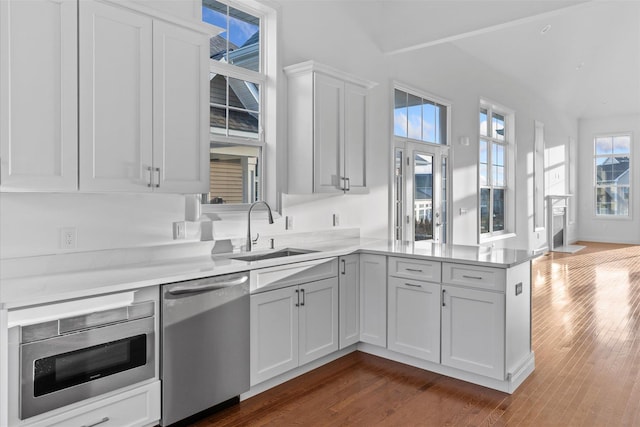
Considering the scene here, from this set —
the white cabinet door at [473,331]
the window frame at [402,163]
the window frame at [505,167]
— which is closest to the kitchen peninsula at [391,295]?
the white cabinet door at [473,331]

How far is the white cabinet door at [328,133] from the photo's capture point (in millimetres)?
3764

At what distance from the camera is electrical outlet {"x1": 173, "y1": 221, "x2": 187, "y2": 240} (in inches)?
123

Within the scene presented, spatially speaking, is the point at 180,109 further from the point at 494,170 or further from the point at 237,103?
the point at 494,170

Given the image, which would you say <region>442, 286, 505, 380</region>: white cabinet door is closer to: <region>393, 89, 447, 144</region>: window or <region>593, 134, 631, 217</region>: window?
<region>393, 89, 447, 144</region>: window

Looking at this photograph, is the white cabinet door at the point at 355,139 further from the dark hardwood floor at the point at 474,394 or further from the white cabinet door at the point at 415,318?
the dark hardwood floor at the point at 474,394

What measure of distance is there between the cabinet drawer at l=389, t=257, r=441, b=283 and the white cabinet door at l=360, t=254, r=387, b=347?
0.09m

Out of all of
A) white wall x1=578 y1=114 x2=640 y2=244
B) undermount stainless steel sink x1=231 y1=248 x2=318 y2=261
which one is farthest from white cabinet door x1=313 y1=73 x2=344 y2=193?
white wall x1=578 y1=114 x2=640 y2=244

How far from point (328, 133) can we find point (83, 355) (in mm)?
2452

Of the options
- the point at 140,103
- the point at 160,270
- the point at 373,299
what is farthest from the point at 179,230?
the point at 373,299

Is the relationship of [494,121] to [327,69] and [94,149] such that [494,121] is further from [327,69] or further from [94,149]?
[94,149]

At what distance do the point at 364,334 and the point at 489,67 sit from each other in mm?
5474

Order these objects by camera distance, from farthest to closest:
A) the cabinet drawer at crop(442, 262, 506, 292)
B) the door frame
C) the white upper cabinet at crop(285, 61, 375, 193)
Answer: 1. the door frame
2. the white upper cabinet at crop(285, 61, 375, 193)
3. the cabinet drawer at crop(442, 262, 506, 292)

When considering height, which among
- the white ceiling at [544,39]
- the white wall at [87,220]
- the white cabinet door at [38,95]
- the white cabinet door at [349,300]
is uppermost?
the white ceiling at [544,39]

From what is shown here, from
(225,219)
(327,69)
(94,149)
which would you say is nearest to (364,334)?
(225,219)
